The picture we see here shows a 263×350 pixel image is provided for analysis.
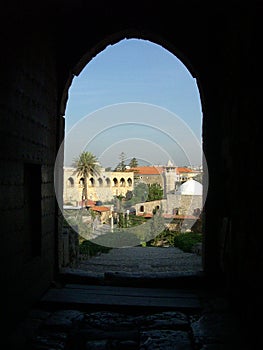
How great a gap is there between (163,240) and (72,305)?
14.6 metres

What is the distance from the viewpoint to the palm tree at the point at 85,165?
2294cm

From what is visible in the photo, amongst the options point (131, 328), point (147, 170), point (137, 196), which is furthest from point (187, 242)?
point (147, 170)

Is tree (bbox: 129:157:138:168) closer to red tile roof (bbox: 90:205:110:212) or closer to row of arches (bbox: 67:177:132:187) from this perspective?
row of arches (bbox: 67:177:132:187)

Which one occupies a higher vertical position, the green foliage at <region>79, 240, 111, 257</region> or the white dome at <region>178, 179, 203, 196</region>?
the white dome at <region>178, 179, 203, 196</region>

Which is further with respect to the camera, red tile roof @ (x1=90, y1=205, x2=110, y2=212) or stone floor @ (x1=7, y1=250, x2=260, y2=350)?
red tile roof @ (x1=90, y1=205, x2=110, y2=212)

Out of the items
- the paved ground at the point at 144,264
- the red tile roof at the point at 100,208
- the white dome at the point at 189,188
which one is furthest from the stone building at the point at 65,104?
the red tile roof at the point at 100,208

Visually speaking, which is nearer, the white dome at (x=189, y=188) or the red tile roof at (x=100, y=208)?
the white dome at (x=189, y=188)

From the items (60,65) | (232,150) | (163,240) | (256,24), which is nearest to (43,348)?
(232,150)

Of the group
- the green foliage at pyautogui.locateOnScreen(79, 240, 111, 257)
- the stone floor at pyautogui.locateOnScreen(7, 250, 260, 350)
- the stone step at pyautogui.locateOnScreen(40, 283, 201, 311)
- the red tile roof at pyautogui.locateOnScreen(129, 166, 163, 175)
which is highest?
the red tile roof at pyautogui.locateOnScreen(129, 166, 163, 175)

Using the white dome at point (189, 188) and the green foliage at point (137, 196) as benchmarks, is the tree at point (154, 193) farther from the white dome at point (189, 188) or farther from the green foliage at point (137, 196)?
the white dome at point (189, 188)

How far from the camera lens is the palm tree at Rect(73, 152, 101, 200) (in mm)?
22938

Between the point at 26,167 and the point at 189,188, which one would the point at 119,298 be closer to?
the point at 26,167

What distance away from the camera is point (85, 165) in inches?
912

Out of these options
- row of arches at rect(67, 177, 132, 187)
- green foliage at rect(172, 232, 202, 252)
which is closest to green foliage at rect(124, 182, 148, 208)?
row of arches at rect(67, 177, 132, 187)
